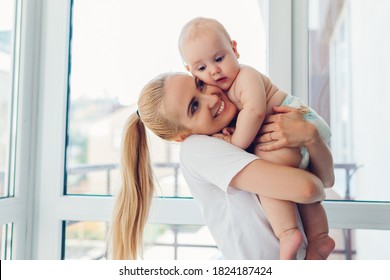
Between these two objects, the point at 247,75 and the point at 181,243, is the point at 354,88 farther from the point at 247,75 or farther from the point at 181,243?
the point at 181,243

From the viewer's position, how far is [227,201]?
0.95 metres

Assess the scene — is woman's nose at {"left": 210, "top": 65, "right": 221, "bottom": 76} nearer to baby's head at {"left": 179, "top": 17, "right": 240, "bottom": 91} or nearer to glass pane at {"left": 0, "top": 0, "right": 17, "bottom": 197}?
baby's head at {"left": 179, "top": 17, "right": 240, "bottom": 91}

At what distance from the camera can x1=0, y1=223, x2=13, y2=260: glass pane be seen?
144cm

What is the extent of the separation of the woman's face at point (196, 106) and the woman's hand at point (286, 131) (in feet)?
0.32

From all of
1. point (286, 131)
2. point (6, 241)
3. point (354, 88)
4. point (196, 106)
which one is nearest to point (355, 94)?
point (354, 88)

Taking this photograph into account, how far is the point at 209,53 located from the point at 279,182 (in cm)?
35

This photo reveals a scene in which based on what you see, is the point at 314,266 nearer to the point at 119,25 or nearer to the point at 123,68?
the point at 123,68

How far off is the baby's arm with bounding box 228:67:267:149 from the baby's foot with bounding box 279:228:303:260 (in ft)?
0.75

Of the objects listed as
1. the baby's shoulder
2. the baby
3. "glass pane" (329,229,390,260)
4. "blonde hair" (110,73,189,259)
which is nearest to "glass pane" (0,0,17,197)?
"blonde hair" (110,73,189,259)

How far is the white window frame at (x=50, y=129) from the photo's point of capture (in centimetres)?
140

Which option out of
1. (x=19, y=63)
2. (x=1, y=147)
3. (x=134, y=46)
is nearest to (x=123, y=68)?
(x=134, y=46)

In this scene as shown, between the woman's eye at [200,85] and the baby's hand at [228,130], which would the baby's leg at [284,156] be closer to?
the baby's hand at [228,130]

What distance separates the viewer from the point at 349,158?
1434 millimetres

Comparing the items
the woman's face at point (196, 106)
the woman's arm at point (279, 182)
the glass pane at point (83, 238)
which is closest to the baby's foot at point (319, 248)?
the woman's arm at point (279, 182)
